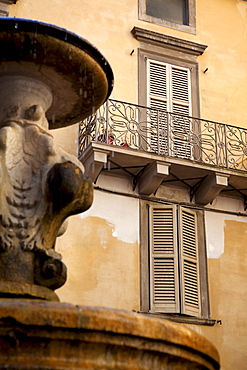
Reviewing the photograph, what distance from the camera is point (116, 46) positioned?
13469 millimetres

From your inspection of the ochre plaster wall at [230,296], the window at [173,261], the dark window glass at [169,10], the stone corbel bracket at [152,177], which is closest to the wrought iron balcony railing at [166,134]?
the stone corbel bracket at [152,177]

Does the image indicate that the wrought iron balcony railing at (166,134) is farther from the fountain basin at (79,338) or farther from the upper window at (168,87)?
the fountain basin at (79,338)

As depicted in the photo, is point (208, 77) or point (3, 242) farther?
point (208, 77)

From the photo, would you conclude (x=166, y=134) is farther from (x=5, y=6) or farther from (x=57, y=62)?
(x=57, y=62)

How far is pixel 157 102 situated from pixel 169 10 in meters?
2.34

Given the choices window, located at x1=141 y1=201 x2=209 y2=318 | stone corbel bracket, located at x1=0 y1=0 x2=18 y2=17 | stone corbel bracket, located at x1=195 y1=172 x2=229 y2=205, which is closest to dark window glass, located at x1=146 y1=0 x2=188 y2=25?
stone corbel bracket, located at x1=0 y1=0 x2=18 y2=17

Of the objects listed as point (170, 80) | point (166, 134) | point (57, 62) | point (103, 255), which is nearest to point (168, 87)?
point (170, 80)

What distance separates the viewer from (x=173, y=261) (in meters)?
11.8

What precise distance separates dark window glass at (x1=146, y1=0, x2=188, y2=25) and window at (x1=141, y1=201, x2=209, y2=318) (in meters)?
4.39

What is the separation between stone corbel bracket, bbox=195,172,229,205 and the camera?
12.2 meters

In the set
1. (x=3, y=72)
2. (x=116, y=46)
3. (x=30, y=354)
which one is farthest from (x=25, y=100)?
(x=116, y=46)

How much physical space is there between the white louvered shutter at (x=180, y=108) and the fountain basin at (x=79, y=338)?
8.71m

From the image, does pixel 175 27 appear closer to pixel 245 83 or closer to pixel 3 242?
pixel 245 83

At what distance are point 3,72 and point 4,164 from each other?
0.86m
